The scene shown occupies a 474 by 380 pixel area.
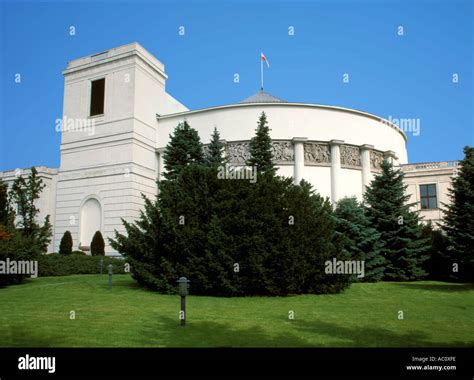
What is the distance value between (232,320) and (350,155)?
1152 inches

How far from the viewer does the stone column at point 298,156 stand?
34.7m

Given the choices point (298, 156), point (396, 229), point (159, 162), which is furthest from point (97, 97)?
point (396, 229)

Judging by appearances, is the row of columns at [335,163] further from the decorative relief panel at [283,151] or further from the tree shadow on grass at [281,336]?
the tree shadow on grass at [281,336]

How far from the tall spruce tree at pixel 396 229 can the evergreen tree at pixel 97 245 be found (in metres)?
20.6

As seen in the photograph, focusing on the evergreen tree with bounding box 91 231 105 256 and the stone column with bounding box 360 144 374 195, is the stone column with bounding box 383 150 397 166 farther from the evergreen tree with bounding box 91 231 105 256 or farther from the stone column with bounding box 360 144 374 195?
the evergreen tree with bounding box 91 231 105 256

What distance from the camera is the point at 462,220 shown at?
1964 centimetres

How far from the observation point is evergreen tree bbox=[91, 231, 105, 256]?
108 feet

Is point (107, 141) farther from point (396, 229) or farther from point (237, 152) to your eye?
point (396, 229)

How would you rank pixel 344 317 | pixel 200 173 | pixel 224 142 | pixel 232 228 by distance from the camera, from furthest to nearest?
pixel 224 142 < pixel 200 173 < pixel 232 228 < pixel 344 317

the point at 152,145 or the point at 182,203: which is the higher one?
the point at 152,145
